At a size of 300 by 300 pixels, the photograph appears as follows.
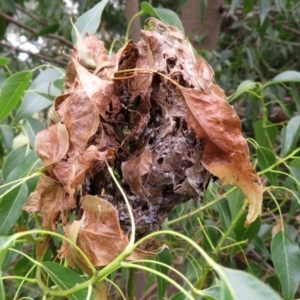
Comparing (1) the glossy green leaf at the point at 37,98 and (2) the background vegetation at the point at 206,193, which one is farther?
(1) the glossy green leaf at the point at 37,98

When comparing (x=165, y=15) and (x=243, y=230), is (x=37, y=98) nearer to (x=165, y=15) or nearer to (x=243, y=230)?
(x=165, y=15)

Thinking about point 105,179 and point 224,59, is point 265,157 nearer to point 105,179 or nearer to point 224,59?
point 105,179

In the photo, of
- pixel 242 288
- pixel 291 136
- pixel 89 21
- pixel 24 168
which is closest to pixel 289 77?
pixel 291 136

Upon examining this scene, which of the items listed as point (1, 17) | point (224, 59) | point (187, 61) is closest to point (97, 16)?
point (187, 61)

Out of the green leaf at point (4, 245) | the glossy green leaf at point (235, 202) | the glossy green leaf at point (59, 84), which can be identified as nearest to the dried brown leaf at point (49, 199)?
the green leaf at point (4, 245)

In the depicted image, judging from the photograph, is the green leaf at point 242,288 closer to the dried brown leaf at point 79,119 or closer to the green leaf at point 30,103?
the dried brown leaf at point 79,119

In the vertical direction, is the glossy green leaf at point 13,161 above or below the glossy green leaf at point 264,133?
above

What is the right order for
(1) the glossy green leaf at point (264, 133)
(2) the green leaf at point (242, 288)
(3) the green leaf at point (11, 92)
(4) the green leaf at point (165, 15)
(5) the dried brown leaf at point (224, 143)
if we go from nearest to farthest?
(2) the green leaf at point (242, 288) < (5) the dried brown leaf at point (224, 143) < (3) the green leaf at point (11, 92) < (4) the green leaf at point (165, 15) < (1) the glossy green leaf at point (264, 133)

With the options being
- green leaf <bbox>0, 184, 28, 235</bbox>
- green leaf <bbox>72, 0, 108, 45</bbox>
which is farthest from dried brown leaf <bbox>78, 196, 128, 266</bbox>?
green leaf <bbox>72, 0, 108, 45</bbox>
